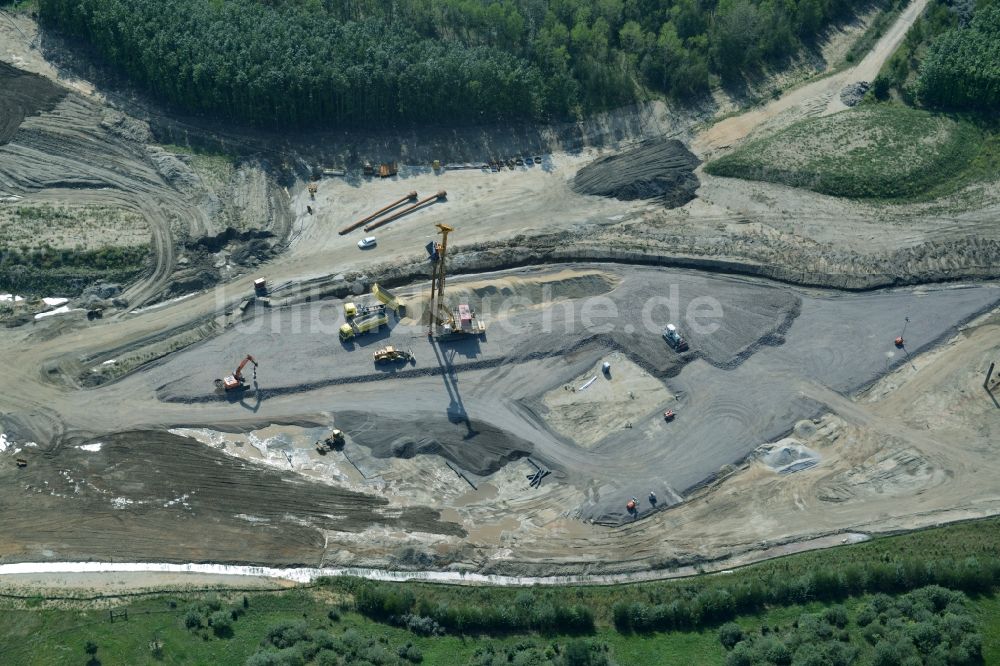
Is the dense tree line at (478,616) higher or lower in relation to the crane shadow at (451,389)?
lower

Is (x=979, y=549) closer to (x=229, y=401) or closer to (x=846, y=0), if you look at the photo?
(x=229, y=401)

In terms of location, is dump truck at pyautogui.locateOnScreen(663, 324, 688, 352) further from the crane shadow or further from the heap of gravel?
the heap of gravel

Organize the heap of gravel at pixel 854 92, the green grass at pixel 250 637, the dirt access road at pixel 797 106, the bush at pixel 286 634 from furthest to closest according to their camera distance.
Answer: the heap of gravel at pixel 854 92, the dirt access road at pixel 797 106, the bush at pixel 286 634, the green grass at pixel 250 637

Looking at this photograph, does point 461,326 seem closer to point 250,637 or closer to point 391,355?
point 391,355

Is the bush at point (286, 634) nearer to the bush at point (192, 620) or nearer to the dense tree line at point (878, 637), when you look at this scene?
the bush at point (192, 620)

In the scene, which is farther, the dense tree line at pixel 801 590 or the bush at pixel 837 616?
the dense tree line at pixel 801 590

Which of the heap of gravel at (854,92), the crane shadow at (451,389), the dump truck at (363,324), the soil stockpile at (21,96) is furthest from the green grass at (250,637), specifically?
the heap of gravel at (854,92)

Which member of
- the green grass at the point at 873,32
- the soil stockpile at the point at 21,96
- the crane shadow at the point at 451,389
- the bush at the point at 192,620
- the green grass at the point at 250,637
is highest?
the green grass at the point at 873,32

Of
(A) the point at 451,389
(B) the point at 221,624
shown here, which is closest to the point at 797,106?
(A) the point at 451,389
